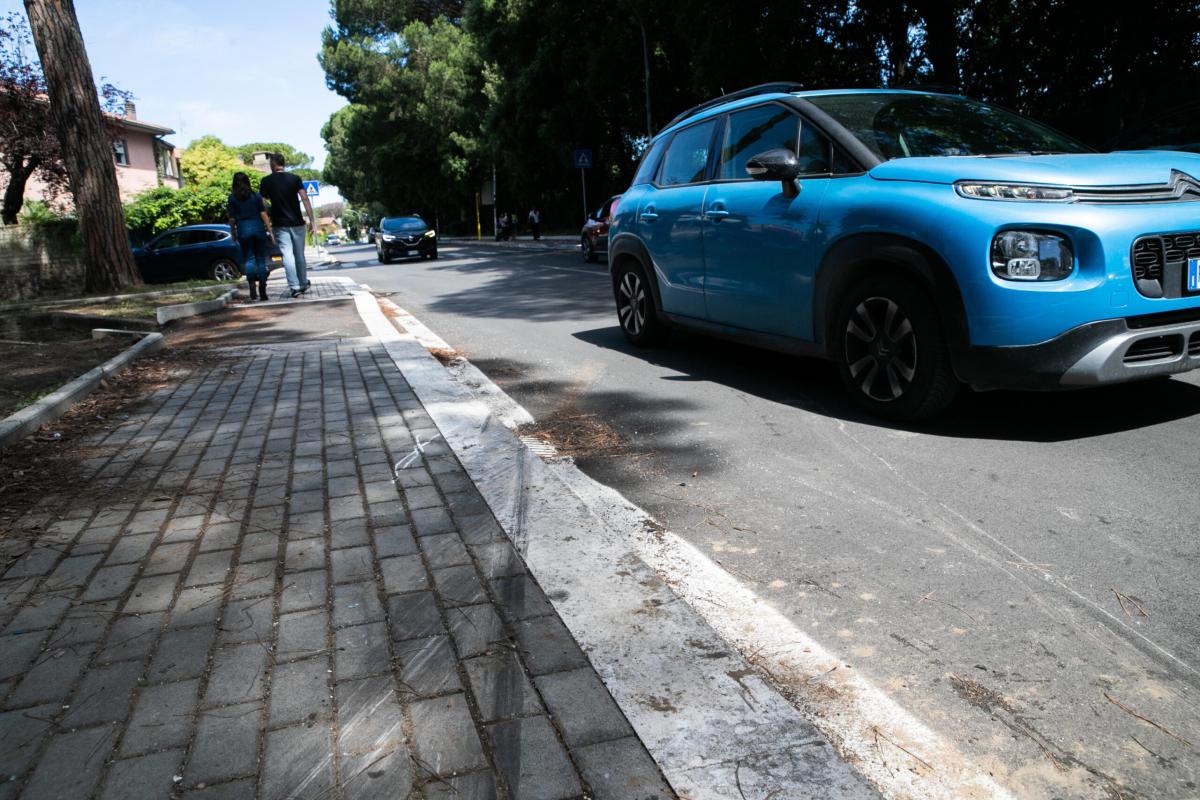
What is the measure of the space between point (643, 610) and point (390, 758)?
0.88m

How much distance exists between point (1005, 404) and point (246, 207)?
429 inches

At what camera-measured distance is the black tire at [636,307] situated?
22.6ft

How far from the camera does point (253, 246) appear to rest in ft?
42.3

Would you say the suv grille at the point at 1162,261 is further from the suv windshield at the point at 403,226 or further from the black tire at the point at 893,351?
the suv windshield at the point at 403,226

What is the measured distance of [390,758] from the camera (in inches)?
75.3

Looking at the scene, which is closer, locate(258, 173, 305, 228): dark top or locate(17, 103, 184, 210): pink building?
locate(258, 173, 305, 228): dark top

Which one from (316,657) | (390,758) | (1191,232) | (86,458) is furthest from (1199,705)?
(86,458)

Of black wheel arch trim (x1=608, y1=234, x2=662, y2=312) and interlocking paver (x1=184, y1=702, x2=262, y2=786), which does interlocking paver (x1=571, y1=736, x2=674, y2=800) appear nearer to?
interlocking paver (x1=184, y1=702, x2=262, y2=786)

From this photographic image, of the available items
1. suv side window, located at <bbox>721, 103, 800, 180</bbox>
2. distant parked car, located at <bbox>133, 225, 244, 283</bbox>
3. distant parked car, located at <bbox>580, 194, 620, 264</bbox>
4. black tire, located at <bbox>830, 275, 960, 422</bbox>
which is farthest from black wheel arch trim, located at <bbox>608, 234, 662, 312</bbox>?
distant parked car, located at <bbox>133, 225, 244, 283</bbox>

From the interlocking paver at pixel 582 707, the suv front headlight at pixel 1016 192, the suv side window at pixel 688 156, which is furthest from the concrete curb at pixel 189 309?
the interlocking paver at pixel 582 707

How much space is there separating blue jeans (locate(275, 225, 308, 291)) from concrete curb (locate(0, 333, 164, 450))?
5.23m

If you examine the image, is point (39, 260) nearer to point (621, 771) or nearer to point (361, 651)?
point (361, 651)

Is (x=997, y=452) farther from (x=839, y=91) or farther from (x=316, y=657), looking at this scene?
(x=316, y=657)

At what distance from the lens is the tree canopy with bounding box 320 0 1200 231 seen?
17.0 m
